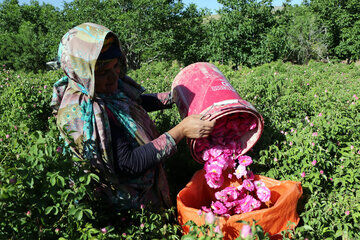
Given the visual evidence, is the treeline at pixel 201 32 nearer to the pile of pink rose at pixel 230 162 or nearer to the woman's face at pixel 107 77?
the pile of pink rose at pixel 230 162

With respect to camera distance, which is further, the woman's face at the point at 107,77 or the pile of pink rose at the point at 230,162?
the pile of pink rose at the point at 230,162

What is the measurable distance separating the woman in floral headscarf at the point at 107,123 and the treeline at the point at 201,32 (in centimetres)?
1812

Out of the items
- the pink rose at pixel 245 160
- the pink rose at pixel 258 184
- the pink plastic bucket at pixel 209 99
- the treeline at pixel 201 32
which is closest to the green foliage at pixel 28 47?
the treeline at pixel 201 32

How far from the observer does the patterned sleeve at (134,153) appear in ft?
5.12

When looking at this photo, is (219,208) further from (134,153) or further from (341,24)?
(341,24)

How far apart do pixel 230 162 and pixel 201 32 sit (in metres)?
23.2

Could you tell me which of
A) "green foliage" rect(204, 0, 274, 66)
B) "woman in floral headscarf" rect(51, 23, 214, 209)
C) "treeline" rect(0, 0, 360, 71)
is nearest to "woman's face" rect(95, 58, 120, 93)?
"woman in floral headscarf" rect(51, 23, 214, 209)

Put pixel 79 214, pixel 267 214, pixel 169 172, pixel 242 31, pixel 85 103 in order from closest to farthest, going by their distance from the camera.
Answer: pixel 79 214
pixel 85 103
pixel 267 214
pixel 169 172
pixel 242 31

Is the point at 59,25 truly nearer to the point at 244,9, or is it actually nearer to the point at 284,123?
the point at 244,9

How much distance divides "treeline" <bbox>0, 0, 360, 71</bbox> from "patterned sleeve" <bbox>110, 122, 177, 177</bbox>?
18.2 m

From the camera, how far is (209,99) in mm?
1928

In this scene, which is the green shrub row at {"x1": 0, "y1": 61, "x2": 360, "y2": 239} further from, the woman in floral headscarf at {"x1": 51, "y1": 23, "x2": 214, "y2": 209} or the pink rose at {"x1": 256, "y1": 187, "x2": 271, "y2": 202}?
the pink rose at {"x1": 256, "y1": 187, "x2": 271, "y2": 202}

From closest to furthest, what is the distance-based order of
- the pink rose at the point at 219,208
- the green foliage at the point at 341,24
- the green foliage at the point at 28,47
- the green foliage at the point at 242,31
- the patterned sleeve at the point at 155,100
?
the pink rose at the point at 219,208
the patterned sleeve at the point at 155,100
the green foliage at the point at 242,31
the green foliage at the point at 28,47
the green foliage at the point at 341,24

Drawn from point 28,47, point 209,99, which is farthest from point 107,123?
point 28,47
